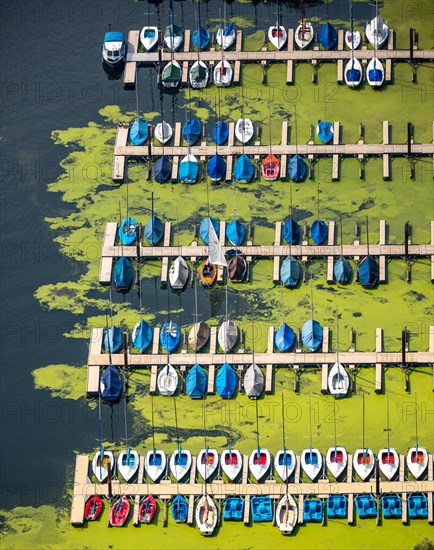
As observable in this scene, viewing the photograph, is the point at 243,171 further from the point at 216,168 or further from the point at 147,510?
the point at 147,510

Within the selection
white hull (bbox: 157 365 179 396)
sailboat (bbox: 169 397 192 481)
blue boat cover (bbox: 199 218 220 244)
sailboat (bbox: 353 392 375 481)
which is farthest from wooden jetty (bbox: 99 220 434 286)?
sailboat (bbox: 353 392 375 481)

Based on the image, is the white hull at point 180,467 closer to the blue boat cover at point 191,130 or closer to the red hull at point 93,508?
the red hull at point 93,508

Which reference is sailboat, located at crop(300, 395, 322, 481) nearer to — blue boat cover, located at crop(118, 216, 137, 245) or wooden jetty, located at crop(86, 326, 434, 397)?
wooden jetty, located at crop(86, 326, 434, 397)

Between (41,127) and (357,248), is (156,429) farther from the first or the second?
(41,127)

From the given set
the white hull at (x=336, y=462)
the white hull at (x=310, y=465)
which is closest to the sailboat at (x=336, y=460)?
the white hull at (x=336, y=462)

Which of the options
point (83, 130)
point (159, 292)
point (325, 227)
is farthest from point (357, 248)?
point (83, 130)

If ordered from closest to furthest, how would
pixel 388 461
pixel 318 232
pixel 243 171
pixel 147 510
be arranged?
pixel 147 510 → pixel 388 461 → pixel 318 232 → pixel 243 171

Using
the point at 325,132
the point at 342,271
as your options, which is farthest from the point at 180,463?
the point at 325,132
